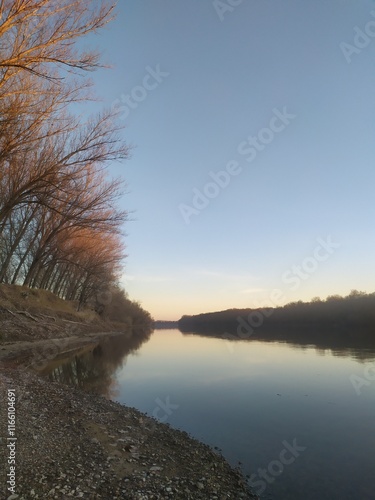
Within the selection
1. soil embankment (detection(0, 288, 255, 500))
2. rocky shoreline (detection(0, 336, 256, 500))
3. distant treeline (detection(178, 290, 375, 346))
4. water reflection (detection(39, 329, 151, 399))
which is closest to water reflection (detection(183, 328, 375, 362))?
distant treeline (detection(178, 290, 375, 346))

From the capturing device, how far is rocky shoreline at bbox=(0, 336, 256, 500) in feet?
17.3

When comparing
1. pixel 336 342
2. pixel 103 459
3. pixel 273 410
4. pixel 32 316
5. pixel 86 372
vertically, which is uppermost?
pixel 336 342

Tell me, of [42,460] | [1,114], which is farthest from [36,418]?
[1,114]

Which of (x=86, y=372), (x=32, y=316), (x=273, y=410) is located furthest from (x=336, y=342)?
(x=32, y=316)

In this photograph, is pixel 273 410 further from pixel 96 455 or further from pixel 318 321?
Result: pixel 318 321

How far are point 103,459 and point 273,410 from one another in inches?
321

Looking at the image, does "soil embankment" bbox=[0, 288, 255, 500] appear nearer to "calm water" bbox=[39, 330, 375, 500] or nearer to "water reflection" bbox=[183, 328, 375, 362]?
"calm water" bbox=[39, 330, 375, 500]

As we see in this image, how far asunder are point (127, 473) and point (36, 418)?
3317mm

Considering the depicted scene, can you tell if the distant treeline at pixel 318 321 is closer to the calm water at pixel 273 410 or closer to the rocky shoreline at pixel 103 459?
the calm water at pixel 273 410

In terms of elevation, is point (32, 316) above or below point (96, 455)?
above

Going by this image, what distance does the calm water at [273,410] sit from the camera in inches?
294

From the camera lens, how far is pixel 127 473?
6008mm

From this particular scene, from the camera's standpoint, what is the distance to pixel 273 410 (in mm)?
12648

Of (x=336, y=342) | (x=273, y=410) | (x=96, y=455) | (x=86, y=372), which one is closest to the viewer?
(x=96, y=455)
